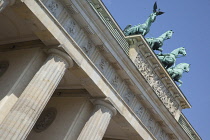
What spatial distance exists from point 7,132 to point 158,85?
1053cm

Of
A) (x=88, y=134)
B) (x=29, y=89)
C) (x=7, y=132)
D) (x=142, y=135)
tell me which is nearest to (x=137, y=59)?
(x=142, y=135)

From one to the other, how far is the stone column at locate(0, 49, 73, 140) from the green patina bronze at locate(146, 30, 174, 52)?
882 cm

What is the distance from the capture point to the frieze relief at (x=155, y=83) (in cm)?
1825

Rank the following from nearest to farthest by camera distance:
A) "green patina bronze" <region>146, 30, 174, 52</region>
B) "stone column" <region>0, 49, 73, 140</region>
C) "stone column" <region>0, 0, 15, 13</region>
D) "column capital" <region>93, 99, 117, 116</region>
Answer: "stone column" <region>0, 0, 15, 13</region> < "stone column" <region>0, 49, 73, 140</region> < "column capital" <region>93, 99, 117, 116</region> < "green patina bronze" <region>146, 30, 174, 52</region>

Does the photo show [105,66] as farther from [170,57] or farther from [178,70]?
[178,70]

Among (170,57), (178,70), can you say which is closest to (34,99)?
(170,57)

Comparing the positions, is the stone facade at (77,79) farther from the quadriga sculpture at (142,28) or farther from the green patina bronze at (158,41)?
the green patina bronze at (158,41)

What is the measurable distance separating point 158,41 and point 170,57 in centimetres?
175

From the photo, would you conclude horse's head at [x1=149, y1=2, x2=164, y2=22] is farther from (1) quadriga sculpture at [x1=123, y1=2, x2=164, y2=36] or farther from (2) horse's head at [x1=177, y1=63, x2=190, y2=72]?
(2) horse's head at [x1=177, y1=63, x2=190, y2=72]

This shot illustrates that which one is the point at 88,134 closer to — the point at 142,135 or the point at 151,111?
the point at 142,135

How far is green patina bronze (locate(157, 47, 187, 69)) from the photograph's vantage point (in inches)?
880

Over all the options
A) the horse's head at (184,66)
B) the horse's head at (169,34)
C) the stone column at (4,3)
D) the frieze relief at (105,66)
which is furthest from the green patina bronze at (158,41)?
the stone column at (4,3)

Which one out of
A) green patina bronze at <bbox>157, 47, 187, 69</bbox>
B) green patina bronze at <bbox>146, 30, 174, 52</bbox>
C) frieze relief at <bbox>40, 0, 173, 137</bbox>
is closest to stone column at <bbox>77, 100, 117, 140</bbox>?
frieze relief at <bbox>40, 0, 173, 137</bbox>

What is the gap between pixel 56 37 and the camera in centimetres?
1305
